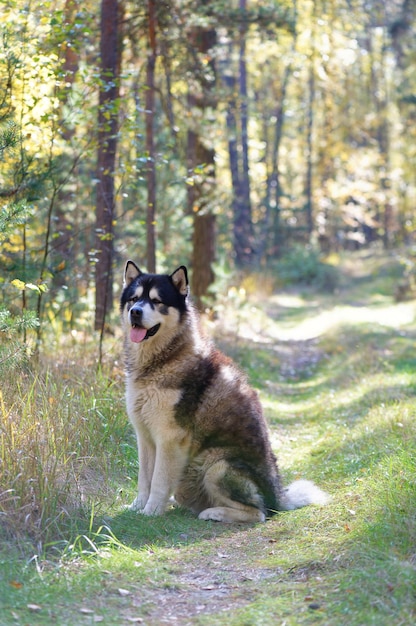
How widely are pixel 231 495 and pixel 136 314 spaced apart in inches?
66.3

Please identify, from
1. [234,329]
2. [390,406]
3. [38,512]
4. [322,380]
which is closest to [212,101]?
[234,329]

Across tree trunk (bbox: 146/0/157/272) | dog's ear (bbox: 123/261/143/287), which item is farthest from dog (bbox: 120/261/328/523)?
tree trunk (bbox: 146/0/157/272)

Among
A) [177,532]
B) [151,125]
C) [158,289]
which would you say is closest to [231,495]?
[177,532]

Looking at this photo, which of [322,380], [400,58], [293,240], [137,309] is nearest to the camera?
[137,309]

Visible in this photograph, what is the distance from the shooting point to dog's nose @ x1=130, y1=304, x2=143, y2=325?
6.40 m

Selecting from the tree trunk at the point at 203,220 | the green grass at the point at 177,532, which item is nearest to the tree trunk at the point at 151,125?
the green grass at the point at 177,532

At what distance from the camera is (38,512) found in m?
5.38

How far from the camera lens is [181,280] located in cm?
673

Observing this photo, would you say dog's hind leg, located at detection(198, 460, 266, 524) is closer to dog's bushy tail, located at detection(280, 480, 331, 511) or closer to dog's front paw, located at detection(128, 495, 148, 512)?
dog's bushy tail, located at detection(280, 480, 331, 511)

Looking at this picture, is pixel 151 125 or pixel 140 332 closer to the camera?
pixel 140 332

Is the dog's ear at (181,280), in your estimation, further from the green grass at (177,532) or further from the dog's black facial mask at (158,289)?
the green grass at (177,532)

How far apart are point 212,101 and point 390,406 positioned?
323 inches

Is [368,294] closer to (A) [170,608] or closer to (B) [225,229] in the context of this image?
(B) [225,229]

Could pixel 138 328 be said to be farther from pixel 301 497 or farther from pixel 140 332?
pixel 301 497
